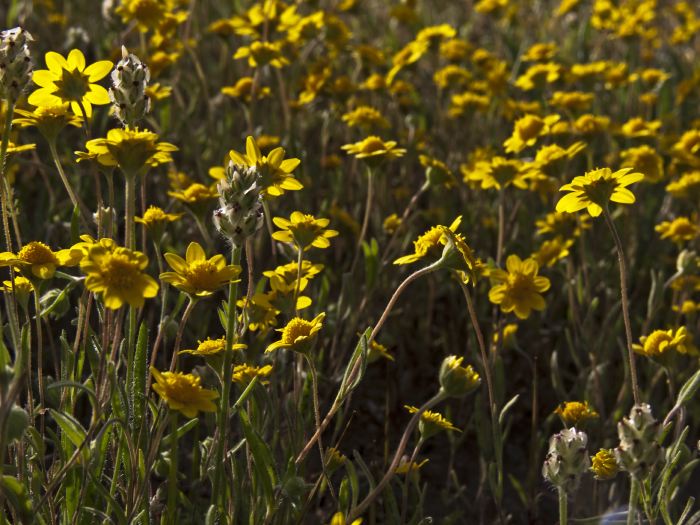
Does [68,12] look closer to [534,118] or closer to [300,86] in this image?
[300,86]

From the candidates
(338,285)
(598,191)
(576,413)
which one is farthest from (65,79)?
(338,285)

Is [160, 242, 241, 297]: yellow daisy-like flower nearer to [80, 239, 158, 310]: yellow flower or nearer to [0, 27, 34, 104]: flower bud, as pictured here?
[80, 239, 158, 310]: yellow flower

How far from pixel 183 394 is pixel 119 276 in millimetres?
217

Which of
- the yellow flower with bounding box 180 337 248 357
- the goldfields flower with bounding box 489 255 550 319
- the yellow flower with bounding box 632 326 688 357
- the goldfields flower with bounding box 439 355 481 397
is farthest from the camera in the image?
the goldfields flower with bounding box 489 255 550 319

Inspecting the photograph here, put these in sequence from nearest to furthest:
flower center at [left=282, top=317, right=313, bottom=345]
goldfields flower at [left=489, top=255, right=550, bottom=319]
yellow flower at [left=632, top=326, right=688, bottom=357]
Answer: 1. flower center at [left=282, top=317, right=313, bottom=345]
2. yellow flower at [left=632, top=326, right=688, bottom=357]
3. goldfields flower at [left=489, top=255, right=550, bottom=319]

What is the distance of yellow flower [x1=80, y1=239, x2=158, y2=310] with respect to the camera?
1319mm

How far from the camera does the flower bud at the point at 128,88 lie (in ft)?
4.97

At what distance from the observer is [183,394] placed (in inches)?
56.2

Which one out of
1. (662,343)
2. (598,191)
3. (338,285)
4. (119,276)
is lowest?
(338,285)

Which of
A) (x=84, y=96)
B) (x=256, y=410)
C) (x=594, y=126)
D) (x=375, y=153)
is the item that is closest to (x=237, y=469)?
(x=256, y=410)

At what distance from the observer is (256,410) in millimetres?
1778

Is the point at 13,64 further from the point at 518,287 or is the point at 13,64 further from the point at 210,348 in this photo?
the point at 518,287

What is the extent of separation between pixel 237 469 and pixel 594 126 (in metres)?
1.78

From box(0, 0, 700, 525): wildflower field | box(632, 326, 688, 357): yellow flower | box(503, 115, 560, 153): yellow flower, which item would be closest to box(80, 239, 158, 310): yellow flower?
box(0, 0, 700, 525): wildflower field
